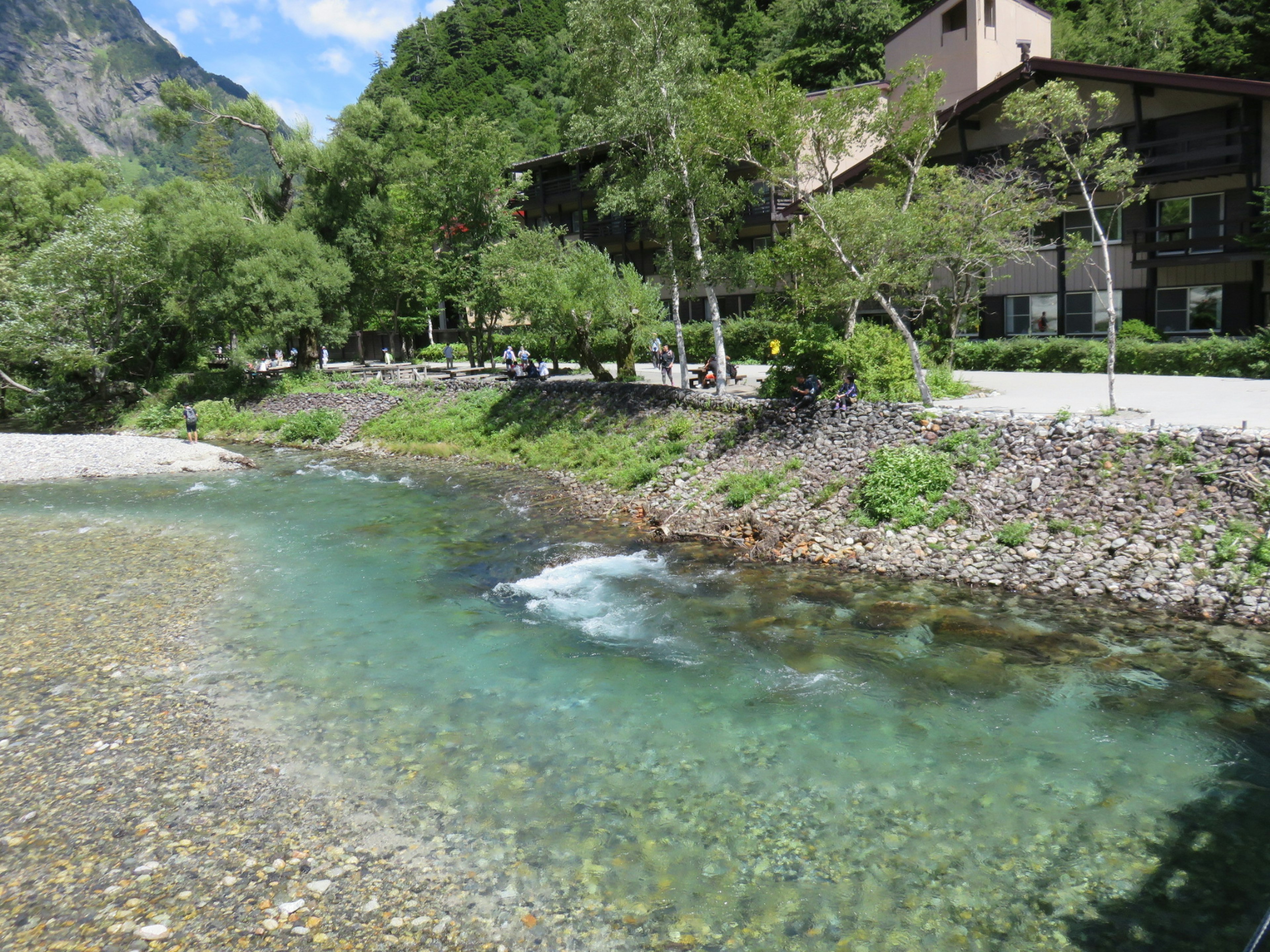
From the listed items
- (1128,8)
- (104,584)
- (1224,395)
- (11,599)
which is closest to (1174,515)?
(1224,395)

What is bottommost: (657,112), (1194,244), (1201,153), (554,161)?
(1194,244)

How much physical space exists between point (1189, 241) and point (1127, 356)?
639 cm

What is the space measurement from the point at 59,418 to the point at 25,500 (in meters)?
20.8

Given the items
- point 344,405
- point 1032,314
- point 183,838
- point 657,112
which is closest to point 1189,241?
point 1032,314

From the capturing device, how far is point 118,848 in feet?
28.2

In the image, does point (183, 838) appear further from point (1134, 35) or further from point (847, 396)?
point (1134, 35)

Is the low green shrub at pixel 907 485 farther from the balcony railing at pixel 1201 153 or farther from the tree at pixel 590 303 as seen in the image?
the balcony railing at pixel 1201 153

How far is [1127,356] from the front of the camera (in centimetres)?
2895

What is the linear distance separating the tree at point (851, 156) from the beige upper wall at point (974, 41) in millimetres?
15455

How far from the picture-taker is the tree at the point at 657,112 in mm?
26766

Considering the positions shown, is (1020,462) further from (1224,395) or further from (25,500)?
(25,500)

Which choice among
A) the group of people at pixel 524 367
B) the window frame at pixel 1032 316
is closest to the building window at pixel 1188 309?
the window frame at pixel 1032 316

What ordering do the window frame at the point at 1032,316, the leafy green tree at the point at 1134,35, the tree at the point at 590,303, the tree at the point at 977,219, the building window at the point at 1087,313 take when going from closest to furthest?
the tree at the point at 977,219 → the tree at the point at 590,303 → the building window at the point at 1087,313 → the window frame at the point at 1032,316 → the leafy green tree at the point at 1134,35

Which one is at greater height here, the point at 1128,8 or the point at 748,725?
the point at 1128,8
